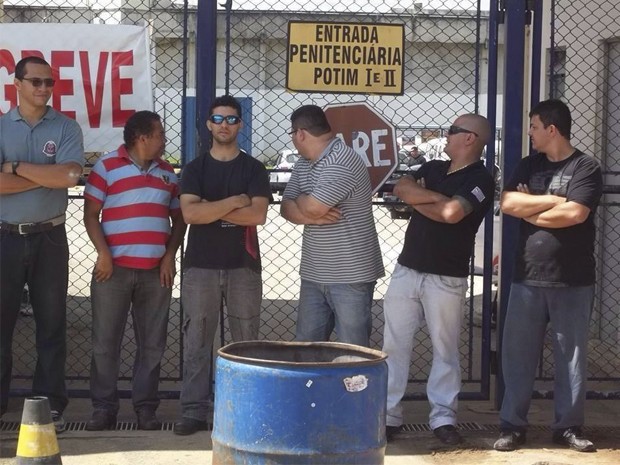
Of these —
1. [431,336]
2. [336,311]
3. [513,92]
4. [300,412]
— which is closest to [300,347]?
[300,412]

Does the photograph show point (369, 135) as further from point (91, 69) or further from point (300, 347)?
point (300, 347)

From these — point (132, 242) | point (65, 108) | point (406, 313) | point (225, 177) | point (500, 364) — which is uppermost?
point (65, 108)

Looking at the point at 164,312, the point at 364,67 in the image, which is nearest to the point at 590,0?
the point at 364,67

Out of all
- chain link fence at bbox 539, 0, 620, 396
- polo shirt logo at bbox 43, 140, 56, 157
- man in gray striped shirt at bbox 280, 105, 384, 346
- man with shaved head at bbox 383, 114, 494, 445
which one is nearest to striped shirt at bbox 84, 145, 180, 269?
polo shirt logo at bbox 43, 140, 56, 157

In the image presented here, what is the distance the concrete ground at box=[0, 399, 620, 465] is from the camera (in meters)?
5.50

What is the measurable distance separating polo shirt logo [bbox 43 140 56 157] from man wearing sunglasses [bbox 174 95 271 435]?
797mm

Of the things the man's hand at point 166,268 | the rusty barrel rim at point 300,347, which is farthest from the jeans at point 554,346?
the man's hand at point 166,268

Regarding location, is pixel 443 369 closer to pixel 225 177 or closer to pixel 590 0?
pixel 225 177

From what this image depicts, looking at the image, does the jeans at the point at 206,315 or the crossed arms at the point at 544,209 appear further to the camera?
the jeans at the point at 206,315

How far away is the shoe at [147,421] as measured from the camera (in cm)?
598

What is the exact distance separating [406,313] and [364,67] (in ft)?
5.39

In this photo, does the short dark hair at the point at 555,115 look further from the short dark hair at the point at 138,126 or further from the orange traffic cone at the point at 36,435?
the orange traffic cone at the point at 36,435

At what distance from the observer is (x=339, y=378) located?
11.9ft

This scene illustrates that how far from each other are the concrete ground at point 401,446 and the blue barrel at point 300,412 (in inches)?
68.1
